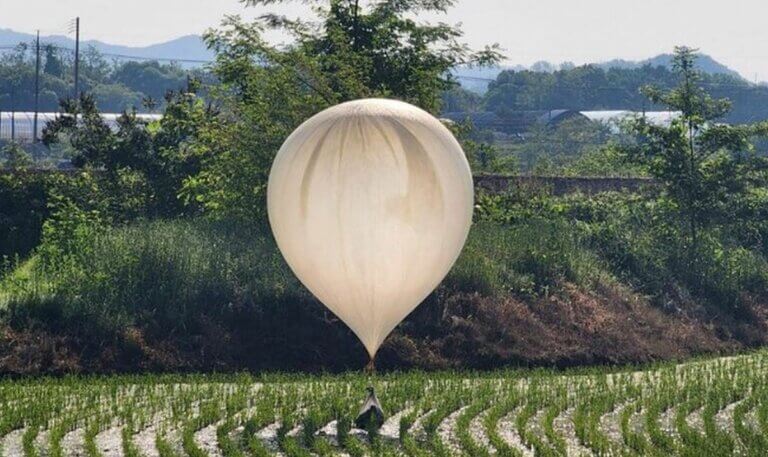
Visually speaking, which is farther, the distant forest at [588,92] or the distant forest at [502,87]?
the distant forest at [588,92]

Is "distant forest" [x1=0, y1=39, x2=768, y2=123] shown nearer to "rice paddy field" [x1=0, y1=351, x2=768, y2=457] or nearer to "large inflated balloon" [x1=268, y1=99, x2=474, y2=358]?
"rice paddy field" [x1=0, y1=351, x2=768, y2=457]

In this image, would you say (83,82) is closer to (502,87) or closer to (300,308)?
(502,87)

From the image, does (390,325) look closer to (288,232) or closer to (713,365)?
(288,232)

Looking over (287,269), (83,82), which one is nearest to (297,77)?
(287,269)

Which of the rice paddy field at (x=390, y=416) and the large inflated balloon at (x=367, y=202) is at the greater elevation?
the large inflated balloon at (x=367, y=202)

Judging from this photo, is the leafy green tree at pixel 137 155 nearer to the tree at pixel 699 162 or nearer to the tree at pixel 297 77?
the tree at pixel 297 77

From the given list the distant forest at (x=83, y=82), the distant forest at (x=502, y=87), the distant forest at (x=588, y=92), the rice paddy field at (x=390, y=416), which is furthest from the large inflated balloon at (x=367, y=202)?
the distant forest at (x=588, y=92)
